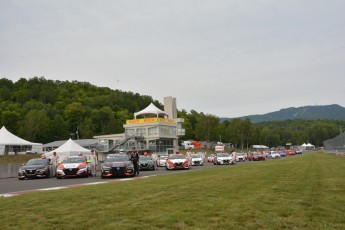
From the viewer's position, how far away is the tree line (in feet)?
374

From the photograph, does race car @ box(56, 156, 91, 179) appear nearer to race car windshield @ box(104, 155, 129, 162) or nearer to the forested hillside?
race car windshield @ box(104, 155, 129, 162)

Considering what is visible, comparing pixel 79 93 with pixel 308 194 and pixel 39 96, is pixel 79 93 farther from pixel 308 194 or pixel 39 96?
pixel 308 194

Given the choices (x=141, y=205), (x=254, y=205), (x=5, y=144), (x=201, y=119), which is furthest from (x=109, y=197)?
(x=201, y=119)

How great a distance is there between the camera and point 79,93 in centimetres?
15012

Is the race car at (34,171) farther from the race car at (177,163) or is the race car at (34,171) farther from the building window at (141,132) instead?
the building window at (141,132)

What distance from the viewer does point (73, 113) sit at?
12788cm

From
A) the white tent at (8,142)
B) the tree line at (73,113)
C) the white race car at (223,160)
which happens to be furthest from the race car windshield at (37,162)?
the tree line at (73,113)

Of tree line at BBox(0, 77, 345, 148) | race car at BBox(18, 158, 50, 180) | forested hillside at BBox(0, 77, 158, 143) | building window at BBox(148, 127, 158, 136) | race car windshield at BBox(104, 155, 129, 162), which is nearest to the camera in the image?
race car windshield at BBox(104, 155, 129, 162)

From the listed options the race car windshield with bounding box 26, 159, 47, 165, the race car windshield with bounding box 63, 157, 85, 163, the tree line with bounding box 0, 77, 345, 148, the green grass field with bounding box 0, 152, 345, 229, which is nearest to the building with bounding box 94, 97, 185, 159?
the tree line with bounding box 0, 77, 345, 148

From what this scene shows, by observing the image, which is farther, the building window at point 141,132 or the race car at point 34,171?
the building window at point 141,132

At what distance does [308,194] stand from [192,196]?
2.91 meters

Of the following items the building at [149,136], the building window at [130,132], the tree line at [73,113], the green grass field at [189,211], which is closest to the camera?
the green grass field at [189,211]

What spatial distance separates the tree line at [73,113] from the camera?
11394cm

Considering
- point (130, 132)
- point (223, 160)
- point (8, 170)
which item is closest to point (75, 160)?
point (8, 170)
